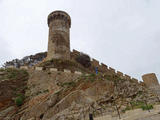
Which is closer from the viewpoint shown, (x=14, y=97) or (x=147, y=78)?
(x=14, y=97)

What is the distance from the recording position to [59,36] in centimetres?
1855

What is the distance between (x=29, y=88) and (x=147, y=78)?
17387mm

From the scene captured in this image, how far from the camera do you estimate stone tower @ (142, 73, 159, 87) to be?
61.3 ft

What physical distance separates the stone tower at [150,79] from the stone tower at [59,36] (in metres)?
12.7

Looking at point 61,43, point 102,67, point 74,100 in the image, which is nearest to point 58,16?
point 61,43

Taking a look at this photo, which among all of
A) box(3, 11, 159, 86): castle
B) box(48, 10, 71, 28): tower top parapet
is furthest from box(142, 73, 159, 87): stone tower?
box(48, 10, 71, 28): tower top parapet

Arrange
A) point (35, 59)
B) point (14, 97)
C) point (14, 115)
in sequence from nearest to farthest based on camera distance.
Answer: point (14, 115) < point (14, 97) < point (35, 59)

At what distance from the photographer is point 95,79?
9.21 meters

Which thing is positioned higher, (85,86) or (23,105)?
(85,86)

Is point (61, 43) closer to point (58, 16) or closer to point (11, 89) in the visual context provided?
point (58, 16)

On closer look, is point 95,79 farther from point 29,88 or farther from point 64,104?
point 29,88

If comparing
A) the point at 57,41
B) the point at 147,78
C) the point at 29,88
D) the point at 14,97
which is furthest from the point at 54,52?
the point at 147,78

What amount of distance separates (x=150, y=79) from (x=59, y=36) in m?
15.6

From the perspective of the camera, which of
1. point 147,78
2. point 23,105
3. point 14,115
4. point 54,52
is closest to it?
point 14,115
